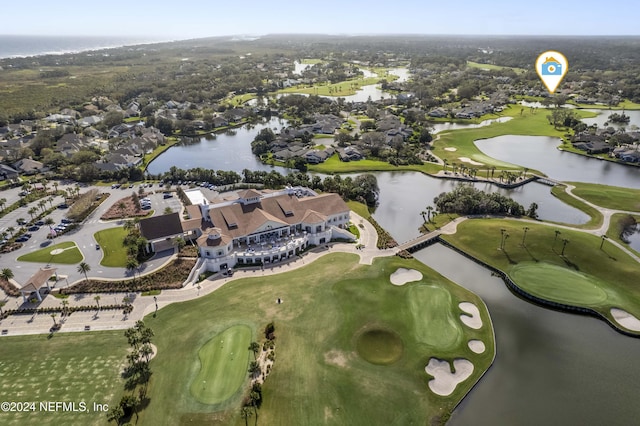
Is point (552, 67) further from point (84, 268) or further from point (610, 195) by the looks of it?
point (84, 268)

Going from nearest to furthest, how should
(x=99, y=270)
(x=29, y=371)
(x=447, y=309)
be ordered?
(x=29, y=371)
(x=447, y=309)
(x=99, y=270)

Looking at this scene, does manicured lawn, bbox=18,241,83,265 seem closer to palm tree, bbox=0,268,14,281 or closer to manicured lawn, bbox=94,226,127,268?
manicured lawn, bbox=94,226,127,268

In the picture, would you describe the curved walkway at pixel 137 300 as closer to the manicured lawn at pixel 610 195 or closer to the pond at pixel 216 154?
the manicured lawn at pixel 610 195

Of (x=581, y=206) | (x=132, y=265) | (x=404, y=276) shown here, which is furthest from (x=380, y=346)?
(x=581, y=206)

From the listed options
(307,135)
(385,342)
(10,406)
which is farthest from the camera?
(307,135)

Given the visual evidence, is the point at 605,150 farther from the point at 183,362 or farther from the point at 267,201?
the point at 183,362

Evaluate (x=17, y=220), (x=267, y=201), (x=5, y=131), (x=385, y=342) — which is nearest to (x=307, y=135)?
(x=267, y=201)

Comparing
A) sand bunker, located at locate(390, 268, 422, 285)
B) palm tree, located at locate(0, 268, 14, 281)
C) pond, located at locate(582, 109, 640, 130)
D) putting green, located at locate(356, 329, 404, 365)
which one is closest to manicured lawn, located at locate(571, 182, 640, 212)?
sand bunker, located at locate(390, 268, 422, 285)
